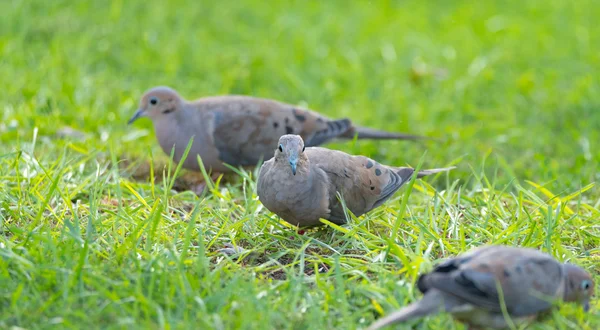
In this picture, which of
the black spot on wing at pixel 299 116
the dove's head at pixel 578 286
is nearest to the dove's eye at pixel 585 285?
the dove's head at pixel 578 286

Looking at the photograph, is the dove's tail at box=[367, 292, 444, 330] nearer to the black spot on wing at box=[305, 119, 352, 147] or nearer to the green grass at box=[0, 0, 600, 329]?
the green grass at box=[0, 0, 600, 329]

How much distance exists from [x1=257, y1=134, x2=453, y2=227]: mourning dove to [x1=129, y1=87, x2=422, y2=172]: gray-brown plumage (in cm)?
120

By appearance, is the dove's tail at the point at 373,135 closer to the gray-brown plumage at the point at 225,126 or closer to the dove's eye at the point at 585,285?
the gray-brown plumage at the point at 225,126

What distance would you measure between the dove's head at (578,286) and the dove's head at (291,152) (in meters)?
1.20

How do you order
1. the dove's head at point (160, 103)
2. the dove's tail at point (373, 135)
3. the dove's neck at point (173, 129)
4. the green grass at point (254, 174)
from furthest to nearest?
the dove's tail at point (373, 135), the dove's head at point (160, 103), the dove's neck at point (173, 129), the green grass at point (254, 174)

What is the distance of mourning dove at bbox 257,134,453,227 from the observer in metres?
3.49

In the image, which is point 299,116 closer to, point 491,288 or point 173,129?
point 173,129

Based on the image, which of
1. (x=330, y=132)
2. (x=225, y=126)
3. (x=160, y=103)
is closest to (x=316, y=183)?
(x=225, y=126)

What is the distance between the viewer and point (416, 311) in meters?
2.65

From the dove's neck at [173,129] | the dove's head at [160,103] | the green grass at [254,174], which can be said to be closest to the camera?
the green grass at [254,174]

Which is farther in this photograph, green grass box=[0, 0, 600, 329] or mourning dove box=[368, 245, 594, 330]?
green grass box=[0, 0, 600, 329]

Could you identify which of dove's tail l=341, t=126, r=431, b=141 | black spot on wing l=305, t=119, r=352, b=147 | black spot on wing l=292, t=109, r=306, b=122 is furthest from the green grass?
black spot on wing l=292, t=109, r=306, b=122

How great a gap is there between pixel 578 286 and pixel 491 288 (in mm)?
423

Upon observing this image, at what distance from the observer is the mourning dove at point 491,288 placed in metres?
2.69
